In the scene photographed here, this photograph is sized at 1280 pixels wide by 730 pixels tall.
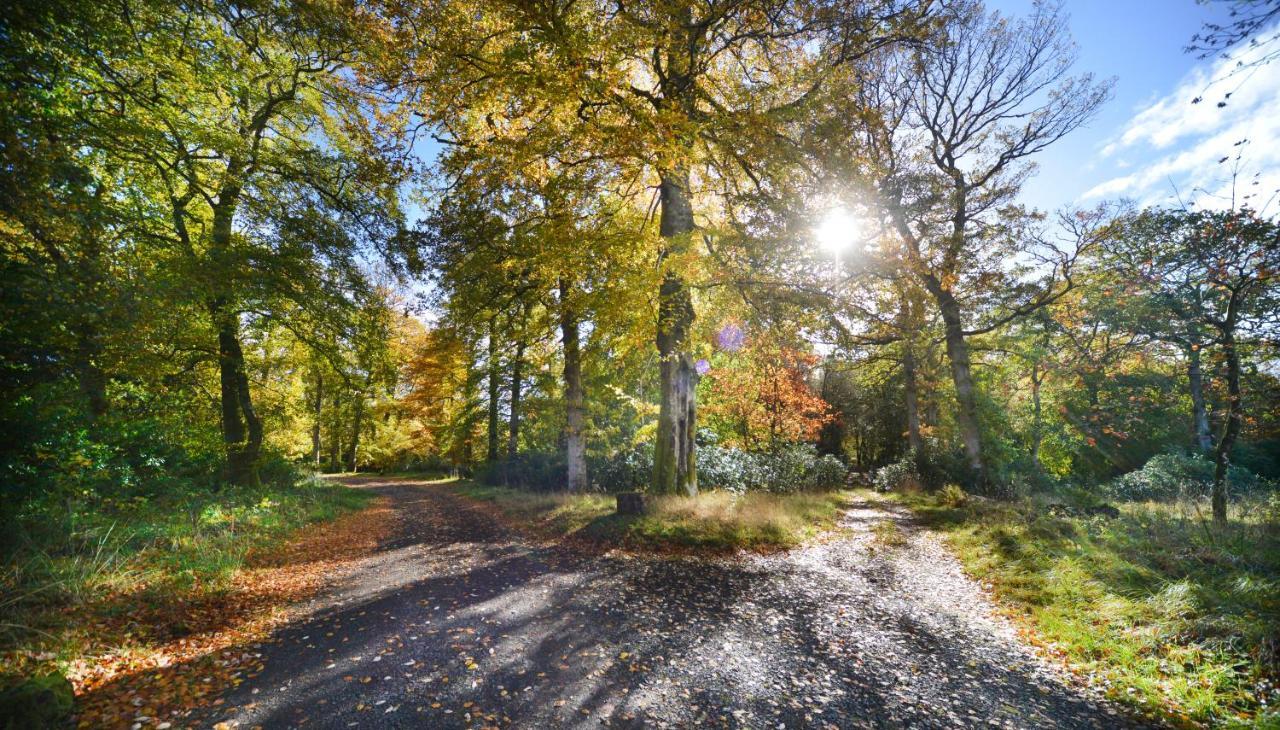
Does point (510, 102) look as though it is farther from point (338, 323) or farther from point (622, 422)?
point (622, 422)

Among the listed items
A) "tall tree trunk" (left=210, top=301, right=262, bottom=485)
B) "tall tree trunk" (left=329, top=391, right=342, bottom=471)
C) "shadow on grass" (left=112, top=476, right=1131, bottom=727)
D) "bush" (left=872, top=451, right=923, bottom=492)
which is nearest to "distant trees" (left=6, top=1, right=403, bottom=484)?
"tall tree trunk" (left=210, top=301, right=262, bottom=485)

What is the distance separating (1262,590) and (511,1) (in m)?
10.9

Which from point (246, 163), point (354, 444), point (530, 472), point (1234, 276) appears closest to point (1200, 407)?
point (1234, 276)

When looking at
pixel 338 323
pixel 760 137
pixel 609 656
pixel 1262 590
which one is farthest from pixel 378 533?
pixel 1262 590

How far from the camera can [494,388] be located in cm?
2092

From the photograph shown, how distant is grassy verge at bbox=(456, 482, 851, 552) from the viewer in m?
9.02

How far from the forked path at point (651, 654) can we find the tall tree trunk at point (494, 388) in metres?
10.1

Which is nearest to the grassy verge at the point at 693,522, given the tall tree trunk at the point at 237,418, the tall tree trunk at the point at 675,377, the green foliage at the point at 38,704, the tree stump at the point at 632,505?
the tree stump at the point at 632,505

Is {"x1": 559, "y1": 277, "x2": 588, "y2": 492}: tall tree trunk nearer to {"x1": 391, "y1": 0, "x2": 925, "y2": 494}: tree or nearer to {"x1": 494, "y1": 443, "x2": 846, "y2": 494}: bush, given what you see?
{"x1": 494, "y1": 443, "x2": 846, "y2": 494}: bush

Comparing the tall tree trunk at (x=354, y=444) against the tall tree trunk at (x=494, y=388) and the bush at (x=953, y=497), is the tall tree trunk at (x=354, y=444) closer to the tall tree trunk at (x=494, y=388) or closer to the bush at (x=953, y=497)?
the tall tree trunk at (x=494, y=388)

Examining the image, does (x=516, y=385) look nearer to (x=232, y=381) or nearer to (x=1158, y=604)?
(x=232, y=381)

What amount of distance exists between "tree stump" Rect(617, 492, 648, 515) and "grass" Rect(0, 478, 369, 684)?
6655mm

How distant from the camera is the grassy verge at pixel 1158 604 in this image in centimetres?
381

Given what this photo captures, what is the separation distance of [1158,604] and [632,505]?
25.9ft
